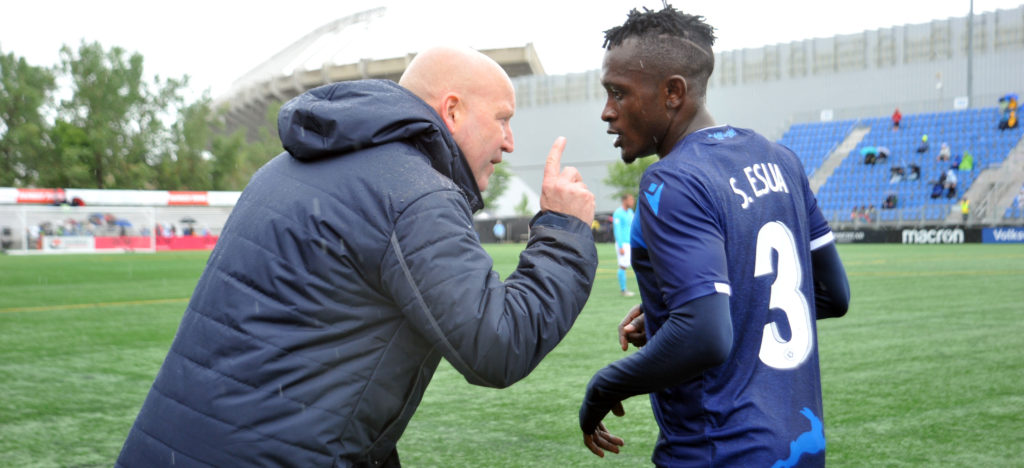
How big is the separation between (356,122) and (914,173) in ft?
140

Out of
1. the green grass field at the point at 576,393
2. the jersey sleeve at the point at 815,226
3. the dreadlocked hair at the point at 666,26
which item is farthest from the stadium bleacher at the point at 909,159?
the dreadlocked hair at the point at 666,26

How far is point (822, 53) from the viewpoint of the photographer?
5456 cm

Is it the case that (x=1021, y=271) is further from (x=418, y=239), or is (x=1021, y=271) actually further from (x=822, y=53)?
(x=822, y=53)

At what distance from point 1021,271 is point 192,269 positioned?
63.3 feet

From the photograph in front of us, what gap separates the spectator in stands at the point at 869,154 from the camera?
139ft

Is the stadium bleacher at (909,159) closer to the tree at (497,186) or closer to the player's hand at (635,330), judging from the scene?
the tree at (497,186)

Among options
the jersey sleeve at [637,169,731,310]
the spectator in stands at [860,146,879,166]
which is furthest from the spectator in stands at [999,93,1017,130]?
the jersey sleeve at [637,169,731,310]

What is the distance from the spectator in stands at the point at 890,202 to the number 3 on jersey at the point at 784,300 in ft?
130

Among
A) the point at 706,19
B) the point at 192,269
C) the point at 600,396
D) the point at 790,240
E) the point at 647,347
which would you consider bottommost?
the point at 192,269

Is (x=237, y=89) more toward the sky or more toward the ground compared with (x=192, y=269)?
more toward the sky

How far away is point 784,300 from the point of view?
196cm

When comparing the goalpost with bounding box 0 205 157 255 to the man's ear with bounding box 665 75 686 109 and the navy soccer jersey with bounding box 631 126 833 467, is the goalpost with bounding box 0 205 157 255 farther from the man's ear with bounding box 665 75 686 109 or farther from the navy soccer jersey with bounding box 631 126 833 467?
the navy soccer jersey with bounding box 631 126 833 467

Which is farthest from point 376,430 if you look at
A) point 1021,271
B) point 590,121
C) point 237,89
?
point 237,89

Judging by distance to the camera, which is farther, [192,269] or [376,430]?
[192,269]
